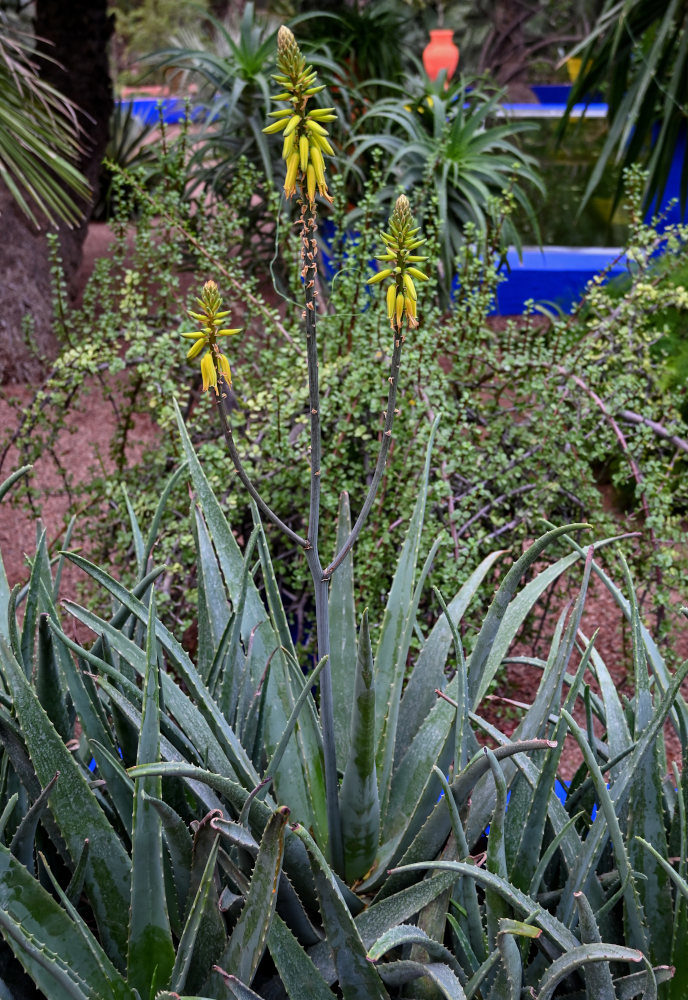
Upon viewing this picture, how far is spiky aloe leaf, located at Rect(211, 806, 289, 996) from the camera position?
36.3 inches

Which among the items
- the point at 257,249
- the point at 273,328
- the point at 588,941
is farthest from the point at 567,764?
the point at 257,249

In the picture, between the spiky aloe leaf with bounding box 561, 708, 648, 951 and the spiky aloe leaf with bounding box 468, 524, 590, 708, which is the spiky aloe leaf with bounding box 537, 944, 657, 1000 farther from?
the spiky aloe leaf with bounding box 468, 524, 590, 708

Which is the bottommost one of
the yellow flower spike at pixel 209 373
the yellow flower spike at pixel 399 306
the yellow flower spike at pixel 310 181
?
the yellow flower spike at pixel 209 373

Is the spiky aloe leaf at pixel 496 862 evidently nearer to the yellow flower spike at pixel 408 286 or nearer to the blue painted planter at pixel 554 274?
the yellow flower spike at pixel 408 286

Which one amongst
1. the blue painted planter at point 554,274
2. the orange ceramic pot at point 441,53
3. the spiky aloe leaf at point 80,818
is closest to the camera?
the spiky aloe leaf at point 80,818

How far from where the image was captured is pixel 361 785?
1181mm

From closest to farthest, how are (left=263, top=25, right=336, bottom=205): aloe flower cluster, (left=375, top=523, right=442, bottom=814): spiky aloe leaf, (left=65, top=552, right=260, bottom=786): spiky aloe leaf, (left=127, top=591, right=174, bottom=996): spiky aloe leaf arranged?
1. (left=263, top=25, right=336, bottom=205): aloe flower cluster
2. (left=127, top=591, right=174, bottom=996): spiky aloe leaf
3. (left=65, top=552, right=260, bottom=786): spiky aloe leaf
4. (left=375, top=523, right=442, bottom=814): spiky aloe leaf

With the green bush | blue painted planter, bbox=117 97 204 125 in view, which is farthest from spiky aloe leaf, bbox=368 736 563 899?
blue painted planter, bbox=117 97 204 125

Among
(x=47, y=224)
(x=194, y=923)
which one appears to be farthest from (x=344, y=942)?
(x=47, y=224)

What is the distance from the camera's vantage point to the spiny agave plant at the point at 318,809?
0.97 m

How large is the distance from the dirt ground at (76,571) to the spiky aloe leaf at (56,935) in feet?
2.49

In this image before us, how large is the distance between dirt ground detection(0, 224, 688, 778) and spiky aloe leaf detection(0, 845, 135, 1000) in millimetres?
759

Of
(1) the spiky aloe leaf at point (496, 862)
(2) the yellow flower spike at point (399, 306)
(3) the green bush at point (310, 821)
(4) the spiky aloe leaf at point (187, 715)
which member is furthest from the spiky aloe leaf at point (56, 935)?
(2) the yellow flower spike at point (399, 306)

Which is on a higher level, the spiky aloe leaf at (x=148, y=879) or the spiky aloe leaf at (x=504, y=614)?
the spiky aloe leaf at (x=504, y=614)
